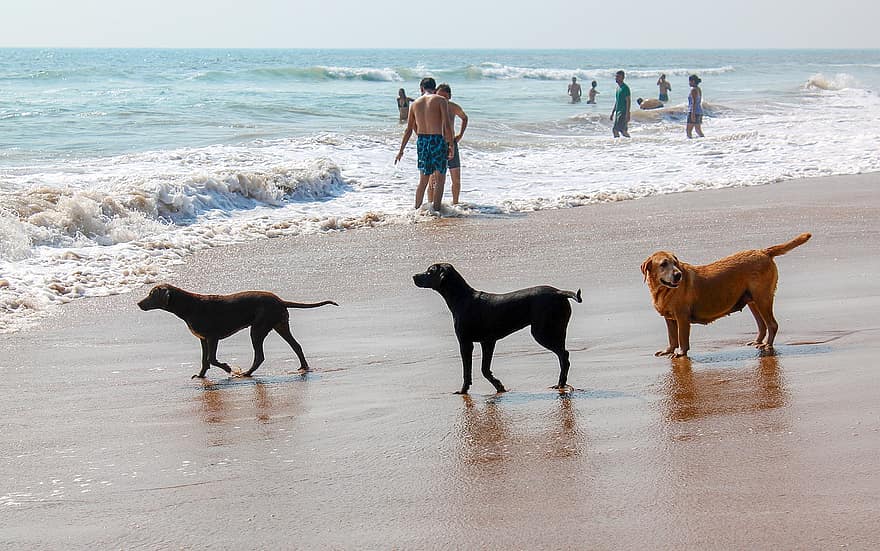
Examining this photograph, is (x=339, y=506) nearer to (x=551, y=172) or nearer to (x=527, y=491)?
(x=527, y=491)

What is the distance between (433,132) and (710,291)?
24.9 feet

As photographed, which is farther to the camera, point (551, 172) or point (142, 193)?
point (551, 172)

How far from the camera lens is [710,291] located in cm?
579

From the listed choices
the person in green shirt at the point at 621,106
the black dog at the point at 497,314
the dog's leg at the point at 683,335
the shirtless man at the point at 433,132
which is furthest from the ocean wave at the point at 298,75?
the black dog at the point at 497,314

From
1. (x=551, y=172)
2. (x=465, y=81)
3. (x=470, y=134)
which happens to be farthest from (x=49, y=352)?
(x=465, y=81)

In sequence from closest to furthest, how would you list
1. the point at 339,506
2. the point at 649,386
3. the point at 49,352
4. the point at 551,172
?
the point at 339,506 → the point at 649,386 → the point at 49,352 → the point at 551,172

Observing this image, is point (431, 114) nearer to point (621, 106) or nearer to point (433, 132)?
point (433, 132)

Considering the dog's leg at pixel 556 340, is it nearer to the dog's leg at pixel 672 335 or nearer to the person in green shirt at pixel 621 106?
the dog's leg at pixel 672 335

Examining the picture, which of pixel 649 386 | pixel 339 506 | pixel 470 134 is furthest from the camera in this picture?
pixel 470 134

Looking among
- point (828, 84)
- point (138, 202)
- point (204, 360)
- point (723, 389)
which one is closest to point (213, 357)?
point (204, 360)

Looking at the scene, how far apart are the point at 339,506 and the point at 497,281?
5188 mm

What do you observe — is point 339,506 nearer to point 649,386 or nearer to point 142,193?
point 649,386

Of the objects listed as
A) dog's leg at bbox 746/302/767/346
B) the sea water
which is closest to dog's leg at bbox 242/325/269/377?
the sea water

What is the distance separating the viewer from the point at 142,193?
12812 millimetres
